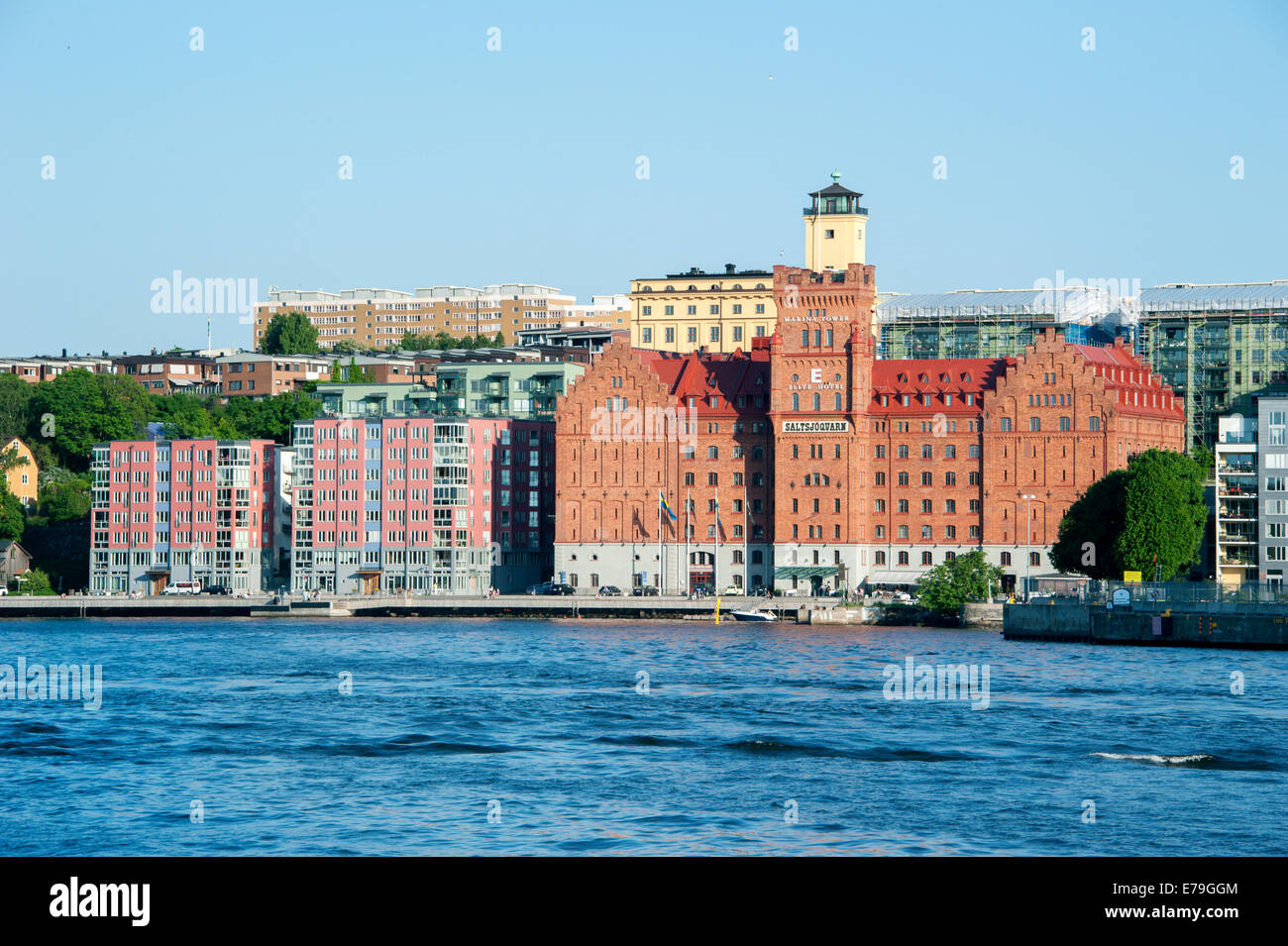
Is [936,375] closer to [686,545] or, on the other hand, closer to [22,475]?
[686,545]

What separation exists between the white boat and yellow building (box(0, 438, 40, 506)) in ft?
248

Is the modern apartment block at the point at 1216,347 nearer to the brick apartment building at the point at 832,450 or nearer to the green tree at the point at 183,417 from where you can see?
the brick apartment building at the point at 832,450

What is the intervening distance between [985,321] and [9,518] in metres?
88.1

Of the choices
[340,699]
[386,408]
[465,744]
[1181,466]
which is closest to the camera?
[465,744]

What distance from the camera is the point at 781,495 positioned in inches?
4951

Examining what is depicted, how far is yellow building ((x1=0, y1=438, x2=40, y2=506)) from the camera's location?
158 m

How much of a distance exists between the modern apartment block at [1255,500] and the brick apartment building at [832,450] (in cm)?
754

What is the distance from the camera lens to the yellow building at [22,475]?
158 meters

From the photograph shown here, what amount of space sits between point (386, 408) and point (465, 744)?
344 feet

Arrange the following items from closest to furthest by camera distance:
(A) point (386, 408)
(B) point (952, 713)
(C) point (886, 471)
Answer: (B) point (952, 713), (C) point (886, 471), (A) point (386, 408)

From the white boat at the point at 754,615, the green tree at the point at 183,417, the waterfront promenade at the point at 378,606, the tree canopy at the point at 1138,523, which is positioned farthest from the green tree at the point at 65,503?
the tree canopy at the point at 1138,523
